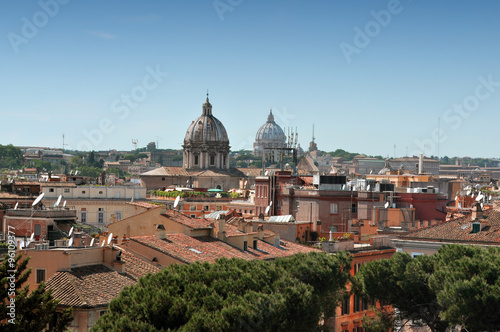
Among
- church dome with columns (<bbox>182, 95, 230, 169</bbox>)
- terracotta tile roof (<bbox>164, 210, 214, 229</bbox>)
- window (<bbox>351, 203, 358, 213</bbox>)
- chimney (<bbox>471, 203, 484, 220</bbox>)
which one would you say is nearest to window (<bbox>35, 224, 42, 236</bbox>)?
terracotta tile roof (<bbox>164, 210, 214, 229</bbox>)

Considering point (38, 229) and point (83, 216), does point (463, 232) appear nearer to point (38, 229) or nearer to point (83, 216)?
point (38, 229)

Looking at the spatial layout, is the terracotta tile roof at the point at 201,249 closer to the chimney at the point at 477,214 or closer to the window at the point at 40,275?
the window at the point at 40,275

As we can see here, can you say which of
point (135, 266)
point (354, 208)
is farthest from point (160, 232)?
point (354, 208)

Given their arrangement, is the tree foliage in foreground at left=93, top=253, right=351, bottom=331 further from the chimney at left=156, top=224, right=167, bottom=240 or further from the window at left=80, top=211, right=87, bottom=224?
the window at left=80, top=211, right=87, bottom=224

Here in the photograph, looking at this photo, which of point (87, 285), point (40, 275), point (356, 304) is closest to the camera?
point (87, 285)

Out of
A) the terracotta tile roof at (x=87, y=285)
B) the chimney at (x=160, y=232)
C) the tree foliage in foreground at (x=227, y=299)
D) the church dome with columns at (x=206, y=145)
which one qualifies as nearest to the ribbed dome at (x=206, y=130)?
the church dome with columns at (x=206, y=145)

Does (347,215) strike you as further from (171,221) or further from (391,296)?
(391,296)
